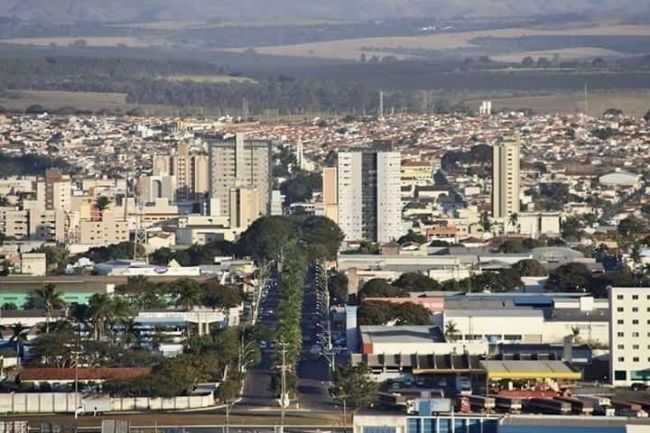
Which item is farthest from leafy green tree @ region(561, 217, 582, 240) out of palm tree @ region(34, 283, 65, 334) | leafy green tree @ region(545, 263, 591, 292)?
palm tree @ region(34, 283, 65, 334)

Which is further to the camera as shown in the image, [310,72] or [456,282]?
[310,72]

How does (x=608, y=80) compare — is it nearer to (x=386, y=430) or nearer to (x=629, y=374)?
(x=629, y=374)

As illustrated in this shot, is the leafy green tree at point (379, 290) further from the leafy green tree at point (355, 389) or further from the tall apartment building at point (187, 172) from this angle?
the tall apartment building at point (187, 172)

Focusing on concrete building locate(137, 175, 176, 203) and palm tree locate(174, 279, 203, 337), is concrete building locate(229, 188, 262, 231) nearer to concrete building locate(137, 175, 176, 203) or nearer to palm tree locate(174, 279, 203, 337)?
concrete building locate(137, 175, 176, 203)

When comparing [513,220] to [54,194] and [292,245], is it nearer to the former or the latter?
[54,194]

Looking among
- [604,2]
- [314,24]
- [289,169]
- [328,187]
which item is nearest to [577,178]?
[289,169]

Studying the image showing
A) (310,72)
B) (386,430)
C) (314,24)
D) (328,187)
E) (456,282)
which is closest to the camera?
(386,430)
